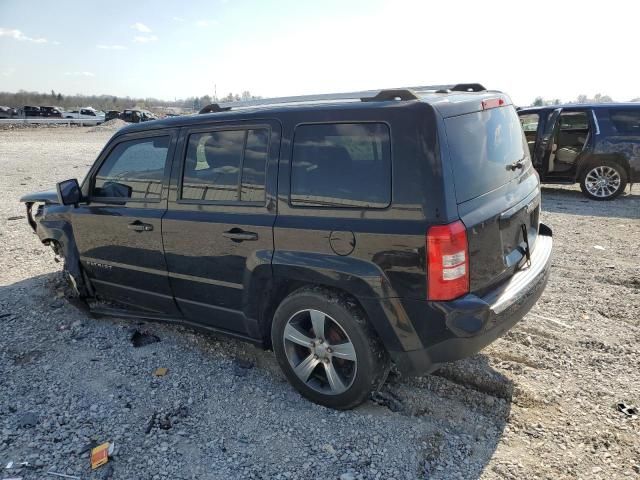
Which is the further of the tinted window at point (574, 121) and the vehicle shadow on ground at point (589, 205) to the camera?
the tinted window at point (574, 121)

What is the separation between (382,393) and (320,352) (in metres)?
0.56

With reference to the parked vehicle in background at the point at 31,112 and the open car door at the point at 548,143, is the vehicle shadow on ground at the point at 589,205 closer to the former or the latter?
the open car door at the point at 548,143

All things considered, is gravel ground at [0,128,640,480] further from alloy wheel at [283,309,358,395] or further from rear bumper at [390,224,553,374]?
rear bumper at [390,224,553,374]

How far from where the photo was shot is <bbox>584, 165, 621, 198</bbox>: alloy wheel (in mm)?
9453

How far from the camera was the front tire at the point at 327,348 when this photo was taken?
9.56ft

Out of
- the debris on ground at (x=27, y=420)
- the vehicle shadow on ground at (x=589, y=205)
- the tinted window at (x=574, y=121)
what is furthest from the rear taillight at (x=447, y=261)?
the tinted window at (x=574, y=121)

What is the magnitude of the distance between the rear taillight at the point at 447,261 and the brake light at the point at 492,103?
93cm

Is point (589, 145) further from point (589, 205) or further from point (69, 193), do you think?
point (69, 193)

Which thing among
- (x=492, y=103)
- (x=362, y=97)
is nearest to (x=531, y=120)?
(x=492, y=103)

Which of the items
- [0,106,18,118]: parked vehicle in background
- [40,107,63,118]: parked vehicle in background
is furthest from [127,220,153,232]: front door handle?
[0,106,18,118]: parked vehicle in background

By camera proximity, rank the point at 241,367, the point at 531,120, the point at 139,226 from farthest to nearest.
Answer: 1. the point at 531,120
2. the point at 139,226
3. the point at 241,367

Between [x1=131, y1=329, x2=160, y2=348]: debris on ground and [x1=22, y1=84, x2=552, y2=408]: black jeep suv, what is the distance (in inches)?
13.2

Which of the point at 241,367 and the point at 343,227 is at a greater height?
the point at 343,227

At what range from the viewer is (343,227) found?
2.81 metres
